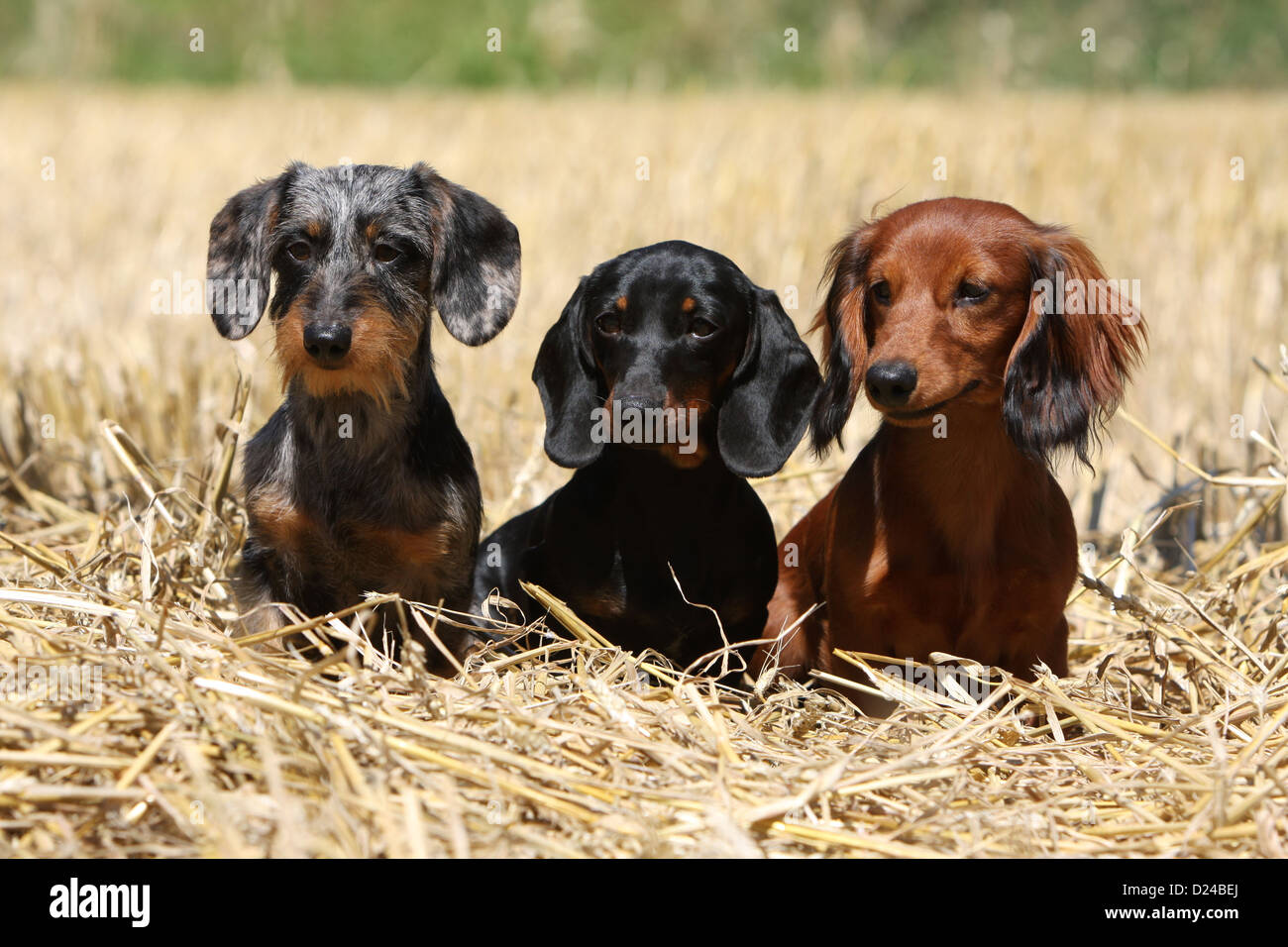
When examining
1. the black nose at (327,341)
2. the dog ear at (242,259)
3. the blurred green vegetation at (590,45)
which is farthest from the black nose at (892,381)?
the blurred green vegetation at (590,45)

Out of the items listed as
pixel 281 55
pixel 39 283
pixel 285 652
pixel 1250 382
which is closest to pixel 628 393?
pixel 285 652

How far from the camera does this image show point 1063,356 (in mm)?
3715

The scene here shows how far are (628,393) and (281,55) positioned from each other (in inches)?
694

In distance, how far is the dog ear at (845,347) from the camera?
13.0ft

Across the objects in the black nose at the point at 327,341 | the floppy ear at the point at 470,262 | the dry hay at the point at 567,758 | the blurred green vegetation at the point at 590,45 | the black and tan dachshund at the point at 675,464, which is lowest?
the dry hay at the point at 567,758

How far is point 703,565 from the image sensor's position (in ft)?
13.2

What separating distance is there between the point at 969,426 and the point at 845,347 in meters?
0.45

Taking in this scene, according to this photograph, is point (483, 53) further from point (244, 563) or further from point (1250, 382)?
point (244, 563)

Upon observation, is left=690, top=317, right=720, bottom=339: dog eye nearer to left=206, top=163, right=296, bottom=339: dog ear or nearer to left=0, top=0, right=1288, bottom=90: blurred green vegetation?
left=206, top=163, right=296, bottom=339: dog ear

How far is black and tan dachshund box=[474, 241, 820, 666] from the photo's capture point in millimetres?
3879

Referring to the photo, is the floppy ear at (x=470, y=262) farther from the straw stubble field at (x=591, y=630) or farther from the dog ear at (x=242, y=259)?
the straw stubble field at (x=591, y=630)

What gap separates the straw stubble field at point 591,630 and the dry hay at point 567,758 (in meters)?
0.01

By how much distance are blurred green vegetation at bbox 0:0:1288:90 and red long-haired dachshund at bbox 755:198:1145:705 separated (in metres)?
13.8

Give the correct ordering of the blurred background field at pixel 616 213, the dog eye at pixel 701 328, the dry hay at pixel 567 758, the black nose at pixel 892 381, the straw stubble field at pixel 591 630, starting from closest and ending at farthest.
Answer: the dry hay at pixel 567 758
the straw stubble field at pixel 591 630
the black nose at pixel 892 381
the dog eye at pixel 701 328
the blurred background field at pixel 616 213
